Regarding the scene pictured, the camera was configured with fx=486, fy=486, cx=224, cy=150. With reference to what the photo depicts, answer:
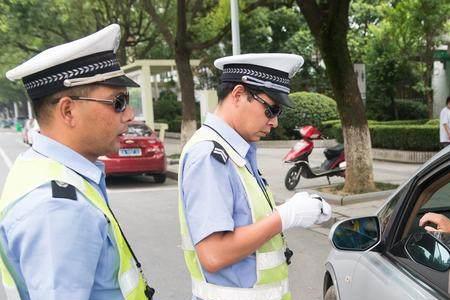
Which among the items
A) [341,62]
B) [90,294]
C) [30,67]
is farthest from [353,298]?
[341,62]

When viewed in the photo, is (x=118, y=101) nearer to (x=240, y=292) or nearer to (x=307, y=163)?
(x=240, y=292)

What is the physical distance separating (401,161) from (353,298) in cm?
988

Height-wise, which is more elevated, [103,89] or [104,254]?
[103,89]

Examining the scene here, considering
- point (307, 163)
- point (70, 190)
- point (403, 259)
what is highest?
point (70, 190)

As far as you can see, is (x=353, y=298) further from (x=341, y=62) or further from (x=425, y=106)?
(x=425, y=106)

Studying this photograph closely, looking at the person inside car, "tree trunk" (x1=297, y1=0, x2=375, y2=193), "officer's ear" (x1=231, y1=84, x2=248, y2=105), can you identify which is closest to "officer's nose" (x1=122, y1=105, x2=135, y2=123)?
"officer's ear" (x1=231, y1=84, x2=248, y2=105)

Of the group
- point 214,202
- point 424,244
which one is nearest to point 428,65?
point 424,244

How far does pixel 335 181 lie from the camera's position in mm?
9539

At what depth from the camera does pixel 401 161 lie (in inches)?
452

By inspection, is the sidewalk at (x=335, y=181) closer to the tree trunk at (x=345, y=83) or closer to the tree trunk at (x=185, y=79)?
the tree trunk at (x=345, y=83)

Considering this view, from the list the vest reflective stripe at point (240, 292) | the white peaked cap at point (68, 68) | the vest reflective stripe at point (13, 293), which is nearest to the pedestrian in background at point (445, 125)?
the vest reflective stripe at point (240, 292)

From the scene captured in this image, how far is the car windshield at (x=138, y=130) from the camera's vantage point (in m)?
10.5

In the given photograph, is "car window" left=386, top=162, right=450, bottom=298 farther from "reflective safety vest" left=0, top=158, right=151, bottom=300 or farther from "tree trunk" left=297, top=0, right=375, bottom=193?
"tree trunk" left=297, top=0, right=375, bottom=193

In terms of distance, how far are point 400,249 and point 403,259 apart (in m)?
0.07
